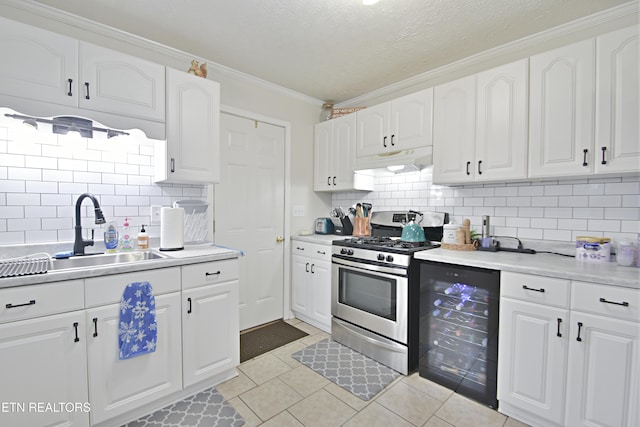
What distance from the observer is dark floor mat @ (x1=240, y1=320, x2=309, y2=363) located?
2559mm

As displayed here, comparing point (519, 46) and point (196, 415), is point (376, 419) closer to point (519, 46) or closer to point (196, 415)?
point (196, 415)

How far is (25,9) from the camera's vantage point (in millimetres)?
1859

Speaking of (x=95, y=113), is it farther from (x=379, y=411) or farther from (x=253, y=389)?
(x=379, y=411)

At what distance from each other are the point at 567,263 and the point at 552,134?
837mm

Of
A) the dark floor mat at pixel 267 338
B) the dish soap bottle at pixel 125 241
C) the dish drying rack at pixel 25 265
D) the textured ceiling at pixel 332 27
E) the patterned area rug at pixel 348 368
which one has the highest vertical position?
the textured ceiling at pixel 332 27

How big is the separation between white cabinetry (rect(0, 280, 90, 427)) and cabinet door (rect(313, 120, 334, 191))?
2.43m

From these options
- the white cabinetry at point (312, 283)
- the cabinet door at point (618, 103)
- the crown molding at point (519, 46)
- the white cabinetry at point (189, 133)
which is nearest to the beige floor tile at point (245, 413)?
the white cabinetry at point (312, 283)

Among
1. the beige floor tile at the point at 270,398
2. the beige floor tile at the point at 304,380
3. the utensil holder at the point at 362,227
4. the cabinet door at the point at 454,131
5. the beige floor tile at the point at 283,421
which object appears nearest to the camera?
the beige floor tile at the point at 283,421

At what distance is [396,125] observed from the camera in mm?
2684

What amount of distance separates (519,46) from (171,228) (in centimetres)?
303

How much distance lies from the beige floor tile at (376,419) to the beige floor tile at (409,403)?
1.6 inches

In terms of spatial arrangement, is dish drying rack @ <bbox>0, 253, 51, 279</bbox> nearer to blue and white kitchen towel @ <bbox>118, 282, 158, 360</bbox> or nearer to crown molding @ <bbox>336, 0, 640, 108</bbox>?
blue and white kitchen towel @ <bbox>118, 282, 158, 360</bbox>

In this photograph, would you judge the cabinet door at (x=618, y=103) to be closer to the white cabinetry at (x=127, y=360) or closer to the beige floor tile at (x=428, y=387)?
the beige floor tile at (x=428, y=387)

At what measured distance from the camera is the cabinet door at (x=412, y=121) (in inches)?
97.6
